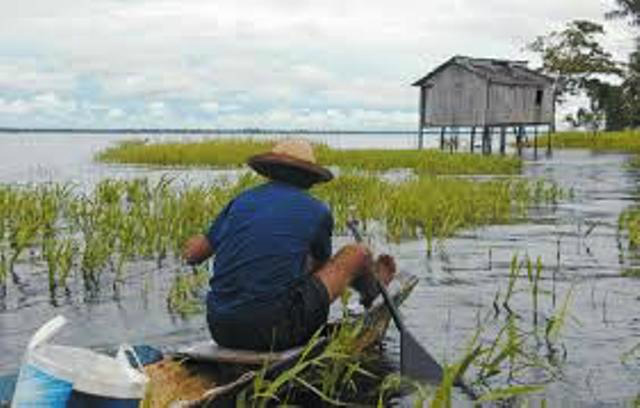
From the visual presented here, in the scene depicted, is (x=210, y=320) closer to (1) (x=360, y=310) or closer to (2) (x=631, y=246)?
(1) (x=360, y=310)

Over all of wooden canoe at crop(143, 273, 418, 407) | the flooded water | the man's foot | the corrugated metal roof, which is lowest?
the flooded water

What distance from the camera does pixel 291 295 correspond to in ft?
17.9

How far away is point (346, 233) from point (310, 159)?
7.35 metres

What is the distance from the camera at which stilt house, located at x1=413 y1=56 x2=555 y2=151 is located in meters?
38.1

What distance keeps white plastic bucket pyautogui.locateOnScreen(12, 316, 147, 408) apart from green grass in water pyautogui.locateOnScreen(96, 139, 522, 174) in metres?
20.2

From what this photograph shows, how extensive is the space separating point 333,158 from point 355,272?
25.2m

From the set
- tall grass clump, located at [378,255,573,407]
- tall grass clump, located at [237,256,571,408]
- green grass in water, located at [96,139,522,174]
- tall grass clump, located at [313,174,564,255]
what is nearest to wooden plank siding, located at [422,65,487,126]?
green grass in water, located at [96,139,522,174]

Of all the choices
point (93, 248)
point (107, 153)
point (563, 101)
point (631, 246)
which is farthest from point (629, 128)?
point (93, 248)

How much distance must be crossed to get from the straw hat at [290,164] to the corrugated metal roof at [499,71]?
108 ft

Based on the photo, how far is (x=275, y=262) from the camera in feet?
17.7

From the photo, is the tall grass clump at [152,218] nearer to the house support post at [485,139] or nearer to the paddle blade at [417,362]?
the paddle blade at [417,362]

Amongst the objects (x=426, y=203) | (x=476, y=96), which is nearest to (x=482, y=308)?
(x=426, y=203)

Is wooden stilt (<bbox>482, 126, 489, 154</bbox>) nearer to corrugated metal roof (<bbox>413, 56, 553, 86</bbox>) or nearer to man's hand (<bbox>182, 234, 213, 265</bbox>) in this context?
corrugated metal roof (<bbox>413, 56, 553, 86</bbox>)

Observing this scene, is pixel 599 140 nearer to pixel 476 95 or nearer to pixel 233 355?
pixel 476 95
